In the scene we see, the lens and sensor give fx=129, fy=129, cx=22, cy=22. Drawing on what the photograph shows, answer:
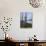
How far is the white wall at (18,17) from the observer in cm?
425

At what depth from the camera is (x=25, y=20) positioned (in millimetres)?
4309

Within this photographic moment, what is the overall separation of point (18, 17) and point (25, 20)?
0.25 metres

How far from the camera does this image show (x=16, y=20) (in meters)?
4.30

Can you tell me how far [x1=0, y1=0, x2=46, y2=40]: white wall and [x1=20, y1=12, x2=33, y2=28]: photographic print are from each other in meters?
0.10

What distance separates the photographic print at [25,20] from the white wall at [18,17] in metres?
0.10

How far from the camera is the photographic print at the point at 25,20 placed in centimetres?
430

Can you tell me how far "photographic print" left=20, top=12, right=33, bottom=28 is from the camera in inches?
169

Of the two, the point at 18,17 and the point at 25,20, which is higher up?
the point at 18,17

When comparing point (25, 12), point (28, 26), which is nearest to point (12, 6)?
point (25, 12)

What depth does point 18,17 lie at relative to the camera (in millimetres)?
4297

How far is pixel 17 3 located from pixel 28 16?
57 centimetres

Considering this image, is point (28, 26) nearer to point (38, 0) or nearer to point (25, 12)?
point (25, 12)

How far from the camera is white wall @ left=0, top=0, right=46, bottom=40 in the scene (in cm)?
425

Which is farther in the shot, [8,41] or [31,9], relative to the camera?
[31,9]
